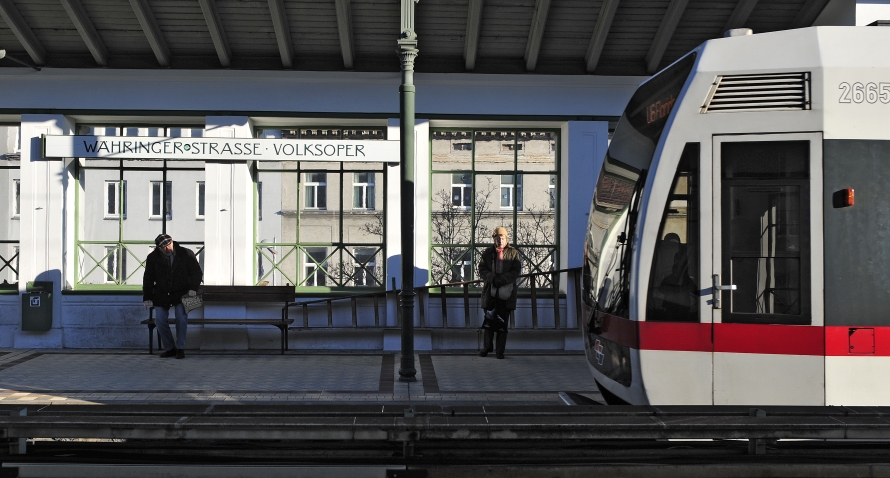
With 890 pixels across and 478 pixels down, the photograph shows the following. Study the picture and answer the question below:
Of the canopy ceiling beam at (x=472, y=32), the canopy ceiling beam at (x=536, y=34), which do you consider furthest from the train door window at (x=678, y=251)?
the canopy ceiling beam at (x=472, y=32)

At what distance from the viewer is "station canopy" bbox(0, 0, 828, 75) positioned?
1142 centimetres

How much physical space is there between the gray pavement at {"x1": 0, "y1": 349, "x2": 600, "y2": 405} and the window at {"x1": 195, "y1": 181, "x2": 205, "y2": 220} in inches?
86.7

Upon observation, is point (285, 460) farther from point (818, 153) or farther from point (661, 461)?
point (818, 153)

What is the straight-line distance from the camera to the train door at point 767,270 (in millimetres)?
5316

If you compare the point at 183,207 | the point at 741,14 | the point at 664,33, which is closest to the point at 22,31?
the point at 183,207

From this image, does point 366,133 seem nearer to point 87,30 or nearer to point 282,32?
point 282,32

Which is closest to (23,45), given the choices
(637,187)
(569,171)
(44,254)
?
(44,254)

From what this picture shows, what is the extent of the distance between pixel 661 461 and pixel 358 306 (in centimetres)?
903

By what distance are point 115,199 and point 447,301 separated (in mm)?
5300

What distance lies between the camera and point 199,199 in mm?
12734

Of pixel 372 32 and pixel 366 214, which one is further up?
pixel 372 32

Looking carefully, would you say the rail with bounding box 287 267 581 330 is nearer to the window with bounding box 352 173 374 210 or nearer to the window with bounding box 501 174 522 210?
the window with bounding box 501 174 522 210

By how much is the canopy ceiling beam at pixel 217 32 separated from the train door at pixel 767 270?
7.87m

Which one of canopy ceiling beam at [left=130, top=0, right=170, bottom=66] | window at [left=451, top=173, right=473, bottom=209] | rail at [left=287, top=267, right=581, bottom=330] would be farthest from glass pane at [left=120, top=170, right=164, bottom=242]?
window at [left=451, top=173, right=473, bottom=209]
